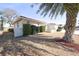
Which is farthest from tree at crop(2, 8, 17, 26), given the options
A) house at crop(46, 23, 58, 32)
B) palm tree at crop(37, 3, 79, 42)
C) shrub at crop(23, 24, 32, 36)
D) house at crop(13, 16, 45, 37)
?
house at crop(46, 23, 58, 32)

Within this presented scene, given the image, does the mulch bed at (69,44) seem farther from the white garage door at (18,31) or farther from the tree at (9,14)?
the tree at (9,14)

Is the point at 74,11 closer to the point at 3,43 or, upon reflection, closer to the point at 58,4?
the point at 58,4

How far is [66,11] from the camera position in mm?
3707

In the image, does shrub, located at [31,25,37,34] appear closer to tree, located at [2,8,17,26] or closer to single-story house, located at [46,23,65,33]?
single-story house, located at [46,23,65,33]

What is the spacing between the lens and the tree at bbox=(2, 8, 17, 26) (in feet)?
12.1

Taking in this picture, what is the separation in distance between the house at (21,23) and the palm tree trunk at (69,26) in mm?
303

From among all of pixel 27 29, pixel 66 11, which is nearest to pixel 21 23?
pixel 27 29

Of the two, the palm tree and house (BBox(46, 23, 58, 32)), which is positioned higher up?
the palm tree

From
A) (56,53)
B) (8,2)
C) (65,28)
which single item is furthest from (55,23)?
(8,2)

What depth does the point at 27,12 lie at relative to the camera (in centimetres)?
370

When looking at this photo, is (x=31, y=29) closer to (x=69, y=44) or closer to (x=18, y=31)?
(x=18, y=31)

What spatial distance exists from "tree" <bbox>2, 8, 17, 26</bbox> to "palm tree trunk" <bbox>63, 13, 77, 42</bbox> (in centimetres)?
64

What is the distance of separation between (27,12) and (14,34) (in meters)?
0.31

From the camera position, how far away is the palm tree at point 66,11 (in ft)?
12.1
